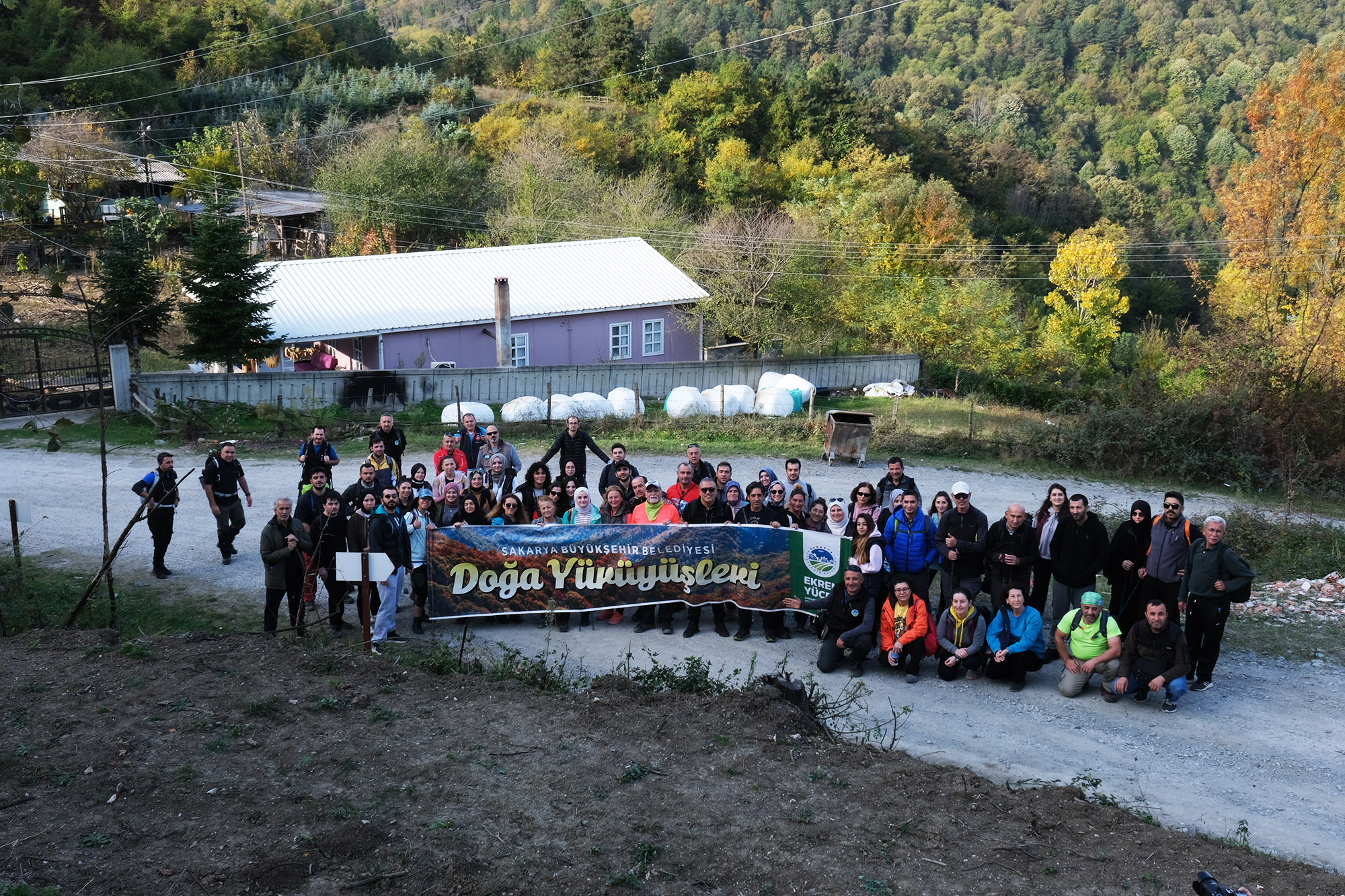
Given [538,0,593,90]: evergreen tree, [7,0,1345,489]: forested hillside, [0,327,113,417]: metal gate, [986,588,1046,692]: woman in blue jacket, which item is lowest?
[986,588,1046,692]: woman in blue jacket

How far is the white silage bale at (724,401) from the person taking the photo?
24.4 meters

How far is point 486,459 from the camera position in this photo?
547 inches

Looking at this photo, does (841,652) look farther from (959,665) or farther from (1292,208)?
(1292,208)

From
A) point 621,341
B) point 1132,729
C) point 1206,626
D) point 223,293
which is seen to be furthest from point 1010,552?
point 621,341

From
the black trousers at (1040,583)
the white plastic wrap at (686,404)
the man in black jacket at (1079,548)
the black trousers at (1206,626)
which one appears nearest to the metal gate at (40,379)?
the white plastic wrap at (686,404)

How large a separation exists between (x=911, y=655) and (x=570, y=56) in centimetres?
7662

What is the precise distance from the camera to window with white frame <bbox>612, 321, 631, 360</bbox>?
108 ft

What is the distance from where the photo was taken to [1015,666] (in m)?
10.2

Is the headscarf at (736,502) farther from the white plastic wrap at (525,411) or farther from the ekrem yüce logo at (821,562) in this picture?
the white plastic wrap at (525,411)

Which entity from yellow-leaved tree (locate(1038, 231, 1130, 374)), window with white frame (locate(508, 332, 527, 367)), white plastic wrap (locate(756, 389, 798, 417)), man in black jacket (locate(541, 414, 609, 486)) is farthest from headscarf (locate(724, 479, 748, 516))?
yellow-leaved tree (locate(1038, 231, 1130, 374))

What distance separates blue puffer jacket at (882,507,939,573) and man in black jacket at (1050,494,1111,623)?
131cm

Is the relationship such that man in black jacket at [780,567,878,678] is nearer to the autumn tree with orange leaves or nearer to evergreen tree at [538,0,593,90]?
the autumn tree with orange leaves

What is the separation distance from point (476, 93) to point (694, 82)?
1850cm

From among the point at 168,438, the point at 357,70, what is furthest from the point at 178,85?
the point at 168,438
